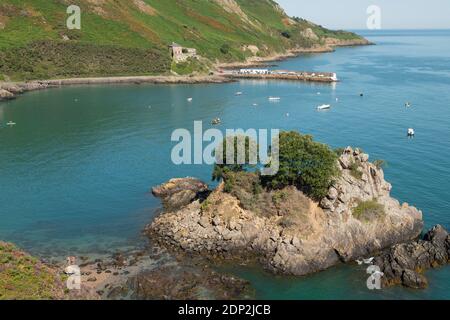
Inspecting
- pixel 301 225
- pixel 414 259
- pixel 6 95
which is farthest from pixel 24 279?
pixel 6 95

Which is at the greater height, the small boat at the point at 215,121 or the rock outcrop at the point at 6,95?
the rock outcrop at the point at 6,95

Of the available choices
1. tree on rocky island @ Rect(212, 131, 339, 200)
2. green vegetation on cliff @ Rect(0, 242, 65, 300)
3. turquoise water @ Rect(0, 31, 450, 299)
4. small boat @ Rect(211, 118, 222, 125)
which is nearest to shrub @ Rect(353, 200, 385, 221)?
tree on rocky island @ Rect(212, 131, 339, 200)

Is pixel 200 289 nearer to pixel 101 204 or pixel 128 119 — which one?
pixel 101 204

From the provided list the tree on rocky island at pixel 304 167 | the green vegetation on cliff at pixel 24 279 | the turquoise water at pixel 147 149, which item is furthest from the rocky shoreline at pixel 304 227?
the green vegetation on cliff at pixel 24 279

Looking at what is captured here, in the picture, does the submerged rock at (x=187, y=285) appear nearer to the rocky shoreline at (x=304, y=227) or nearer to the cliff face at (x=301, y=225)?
the rocky shoreline at (x=304, y=227)

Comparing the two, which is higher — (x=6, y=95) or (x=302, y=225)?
(x=6, y=95)

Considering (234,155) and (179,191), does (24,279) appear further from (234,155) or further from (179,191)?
(179,191)
